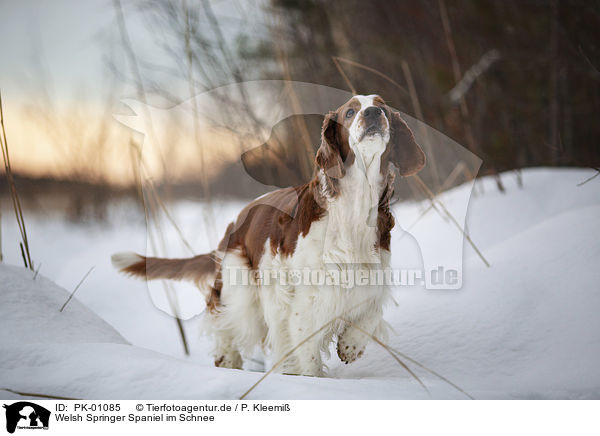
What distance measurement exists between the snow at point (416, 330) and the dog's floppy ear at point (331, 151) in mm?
363

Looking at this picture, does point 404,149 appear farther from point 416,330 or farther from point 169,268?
point 169,268

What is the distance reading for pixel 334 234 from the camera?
138 cm

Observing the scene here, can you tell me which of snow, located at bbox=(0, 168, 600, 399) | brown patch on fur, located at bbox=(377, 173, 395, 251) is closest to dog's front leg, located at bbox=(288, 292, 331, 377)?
snow, located at bbox=(0, 168, 600, 399)

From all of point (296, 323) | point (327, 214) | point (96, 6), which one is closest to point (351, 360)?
point (296, 323)

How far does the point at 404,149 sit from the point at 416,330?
0.69 m

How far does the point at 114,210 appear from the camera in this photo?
2836 millimetres

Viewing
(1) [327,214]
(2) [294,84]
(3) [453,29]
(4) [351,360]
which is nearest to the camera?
(1) [327,214]

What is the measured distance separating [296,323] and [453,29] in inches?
98.9

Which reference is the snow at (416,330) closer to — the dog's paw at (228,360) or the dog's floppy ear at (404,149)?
the dog's paw at (228,360)

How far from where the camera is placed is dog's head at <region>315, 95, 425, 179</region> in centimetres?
125
